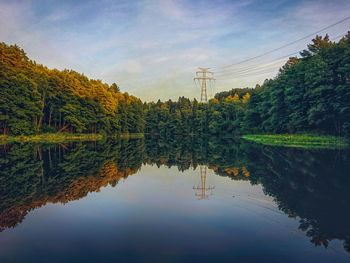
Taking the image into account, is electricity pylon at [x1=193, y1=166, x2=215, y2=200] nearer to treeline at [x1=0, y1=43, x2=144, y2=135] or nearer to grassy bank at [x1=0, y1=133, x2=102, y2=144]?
grassy bank at [x1=0, y1=133, x2=102, y2=144]

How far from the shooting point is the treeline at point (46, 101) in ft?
120

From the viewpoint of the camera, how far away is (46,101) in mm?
46250

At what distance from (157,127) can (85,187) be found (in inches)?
3351

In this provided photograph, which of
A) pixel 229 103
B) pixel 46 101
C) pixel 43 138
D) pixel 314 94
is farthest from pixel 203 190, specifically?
pixel 229 103

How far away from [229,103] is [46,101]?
47.3 m

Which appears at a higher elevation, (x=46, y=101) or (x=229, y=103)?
(x=229, y=103)

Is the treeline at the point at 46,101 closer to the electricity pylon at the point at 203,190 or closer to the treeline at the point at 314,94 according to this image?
the treeline at the point at 314,94

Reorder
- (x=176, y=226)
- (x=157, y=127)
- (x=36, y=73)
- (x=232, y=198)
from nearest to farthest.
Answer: (x=176, y=226), (x=232, y=198), (x=36, y=73), (x=157, y=127)

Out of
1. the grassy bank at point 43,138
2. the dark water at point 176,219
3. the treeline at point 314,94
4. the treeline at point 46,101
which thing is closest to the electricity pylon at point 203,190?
the dark water at point 176,219

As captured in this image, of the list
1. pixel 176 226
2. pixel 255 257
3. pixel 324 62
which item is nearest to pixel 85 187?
pixel 176 226

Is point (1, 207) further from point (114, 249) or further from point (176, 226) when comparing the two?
point (176, 226)

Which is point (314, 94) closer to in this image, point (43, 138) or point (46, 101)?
point (43, 138)

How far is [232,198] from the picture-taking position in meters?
6.58

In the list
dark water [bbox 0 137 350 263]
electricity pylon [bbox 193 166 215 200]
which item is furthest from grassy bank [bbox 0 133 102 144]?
electricity pylon [bbox 193 166 215 200]
